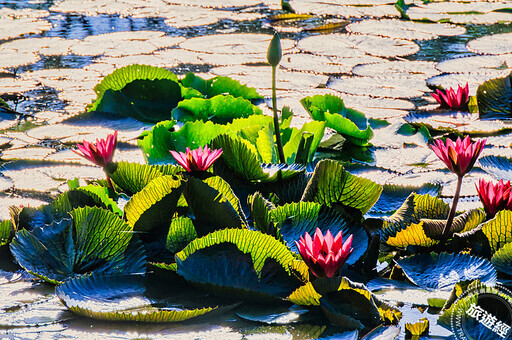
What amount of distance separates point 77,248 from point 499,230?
875 millimetres

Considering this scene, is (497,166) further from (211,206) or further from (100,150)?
(100,150)

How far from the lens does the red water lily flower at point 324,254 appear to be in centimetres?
121

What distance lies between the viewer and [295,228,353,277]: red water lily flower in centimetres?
121

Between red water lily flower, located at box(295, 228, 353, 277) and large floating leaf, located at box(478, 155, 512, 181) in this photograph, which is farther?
large floating leaf, located at box(478, 155, 512, 181)

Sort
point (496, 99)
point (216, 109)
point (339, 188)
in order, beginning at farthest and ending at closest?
point (496, 99) < point (216, 109) < point (339, 188)

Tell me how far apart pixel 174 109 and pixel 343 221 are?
40.7 inches

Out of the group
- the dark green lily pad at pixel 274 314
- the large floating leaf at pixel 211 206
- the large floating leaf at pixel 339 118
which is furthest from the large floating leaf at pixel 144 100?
the dark green lily pad at pixel 274 314

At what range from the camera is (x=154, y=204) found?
138cm

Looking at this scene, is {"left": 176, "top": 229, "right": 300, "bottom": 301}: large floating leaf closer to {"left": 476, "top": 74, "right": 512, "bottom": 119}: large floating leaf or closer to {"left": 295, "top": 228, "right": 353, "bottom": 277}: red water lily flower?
{"left": 295, "top": 228, "right": 353, "bottom": 277}: red water lily flower

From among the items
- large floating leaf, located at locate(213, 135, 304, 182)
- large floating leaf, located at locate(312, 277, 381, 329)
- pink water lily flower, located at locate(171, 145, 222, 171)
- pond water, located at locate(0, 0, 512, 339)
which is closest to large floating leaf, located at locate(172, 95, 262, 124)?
pond water, located at locate(0, 0, 512, 339)

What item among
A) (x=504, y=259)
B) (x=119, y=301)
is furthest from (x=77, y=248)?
(x=504, y=259)

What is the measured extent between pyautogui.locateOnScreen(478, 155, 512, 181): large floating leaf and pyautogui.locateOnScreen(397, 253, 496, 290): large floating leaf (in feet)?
1.86

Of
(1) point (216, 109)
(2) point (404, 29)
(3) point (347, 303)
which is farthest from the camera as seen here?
(2) point (404, 29)

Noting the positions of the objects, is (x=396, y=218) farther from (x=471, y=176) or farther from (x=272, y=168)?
(x=471, y=176)
